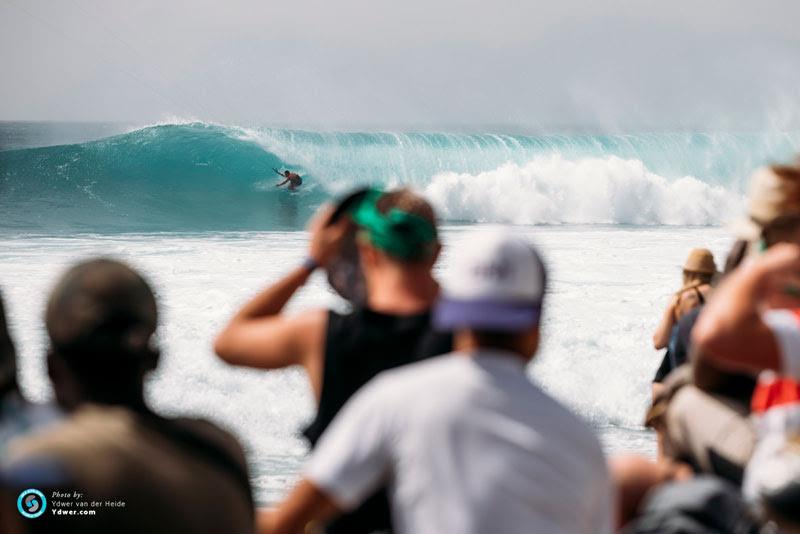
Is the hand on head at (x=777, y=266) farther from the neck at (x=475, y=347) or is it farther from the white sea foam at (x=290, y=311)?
the white sea foam at (x=290, y=311)

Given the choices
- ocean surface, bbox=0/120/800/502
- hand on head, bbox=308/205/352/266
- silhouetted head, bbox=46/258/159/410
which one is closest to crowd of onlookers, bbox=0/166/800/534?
silhouetted head, bbox=46/258/159/410

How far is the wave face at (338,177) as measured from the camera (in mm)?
24938

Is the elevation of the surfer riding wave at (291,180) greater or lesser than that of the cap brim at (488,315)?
lesser

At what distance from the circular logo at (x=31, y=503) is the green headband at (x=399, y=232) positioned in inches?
29.6

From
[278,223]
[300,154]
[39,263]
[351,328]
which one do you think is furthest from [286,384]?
[300,154]

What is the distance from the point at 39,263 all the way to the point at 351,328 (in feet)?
45.5

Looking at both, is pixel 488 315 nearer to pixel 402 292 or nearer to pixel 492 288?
pixel 492 288

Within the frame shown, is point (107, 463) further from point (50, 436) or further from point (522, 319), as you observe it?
point (522, 319)

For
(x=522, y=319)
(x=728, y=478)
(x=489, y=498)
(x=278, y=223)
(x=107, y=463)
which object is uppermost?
(x=522, y=319)

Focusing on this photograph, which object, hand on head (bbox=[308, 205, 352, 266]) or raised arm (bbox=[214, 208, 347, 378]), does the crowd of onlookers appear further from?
hand on head (bbox=[308, 205, 352, 266])

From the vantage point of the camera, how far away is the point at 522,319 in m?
1.62

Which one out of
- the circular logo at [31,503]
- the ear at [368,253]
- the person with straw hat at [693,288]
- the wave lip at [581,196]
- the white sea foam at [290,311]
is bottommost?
the wave lip at [581,196]

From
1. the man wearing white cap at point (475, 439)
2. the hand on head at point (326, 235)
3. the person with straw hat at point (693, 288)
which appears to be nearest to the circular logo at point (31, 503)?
the man wearing white cap at point (475, 439)

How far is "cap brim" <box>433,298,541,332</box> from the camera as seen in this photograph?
5.31 ft
